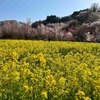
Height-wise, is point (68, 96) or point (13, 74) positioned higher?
point (13, 74)

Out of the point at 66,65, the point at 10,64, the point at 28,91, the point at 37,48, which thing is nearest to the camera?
the point at 28,91

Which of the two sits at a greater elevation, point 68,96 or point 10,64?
point 10,64

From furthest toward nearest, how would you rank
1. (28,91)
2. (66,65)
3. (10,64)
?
(66,65)
(10,64)
(28,91)

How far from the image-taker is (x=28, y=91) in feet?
16.5

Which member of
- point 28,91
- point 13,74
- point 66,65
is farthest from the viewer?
point 66,65

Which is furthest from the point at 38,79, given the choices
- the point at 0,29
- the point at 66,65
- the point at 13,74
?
the point at 0,29

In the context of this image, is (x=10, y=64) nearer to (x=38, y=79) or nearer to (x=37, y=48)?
(x=38, y=79)

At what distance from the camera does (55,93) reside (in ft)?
17.2

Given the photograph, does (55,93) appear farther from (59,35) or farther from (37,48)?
(59,35)

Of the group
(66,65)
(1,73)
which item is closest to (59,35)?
(66,65)

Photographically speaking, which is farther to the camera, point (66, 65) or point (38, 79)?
point (66, 65)

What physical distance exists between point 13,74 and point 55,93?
0.81m

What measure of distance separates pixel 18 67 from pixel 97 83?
6.12 ft

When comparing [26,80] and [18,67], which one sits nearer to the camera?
[26,80]
